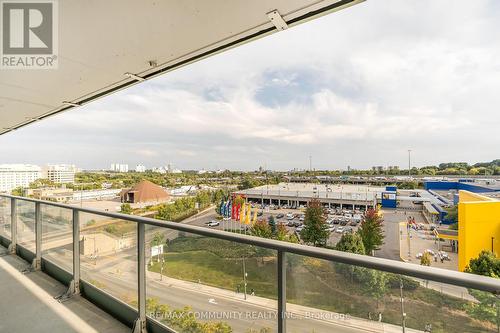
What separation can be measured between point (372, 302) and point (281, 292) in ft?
1.27

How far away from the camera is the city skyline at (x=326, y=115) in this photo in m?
12.7

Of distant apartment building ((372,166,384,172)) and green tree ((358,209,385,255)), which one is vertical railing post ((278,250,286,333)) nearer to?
green tree ((358,209,385,255))

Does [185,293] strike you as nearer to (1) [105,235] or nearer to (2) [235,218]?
(1) [105,235]

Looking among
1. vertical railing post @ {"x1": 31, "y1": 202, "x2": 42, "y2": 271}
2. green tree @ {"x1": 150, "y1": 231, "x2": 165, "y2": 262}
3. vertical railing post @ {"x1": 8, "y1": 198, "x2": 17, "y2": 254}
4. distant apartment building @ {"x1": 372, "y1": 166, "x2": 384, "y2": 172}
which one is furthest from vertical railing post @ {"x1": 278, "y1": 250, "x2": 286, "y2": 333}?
distant apartment building @ {"x1": 372, "y1": 166, "x2": 384, "y2": 172}

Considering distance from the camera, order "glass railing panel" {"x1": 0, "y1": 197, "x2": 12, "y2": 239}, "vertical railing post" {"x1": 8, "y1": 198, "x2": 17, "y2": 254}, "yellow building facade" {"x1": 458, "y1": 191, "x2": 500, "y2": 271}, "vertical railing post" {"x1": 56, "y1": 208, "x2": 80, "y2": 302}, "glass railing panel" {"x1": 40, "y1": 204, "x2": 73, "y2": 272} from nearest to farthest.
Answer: "vertical railing post" {"x1": 56, "y1": 208, "x2": 80, "y2": 302}, "glass railing panel" {"x1": 40, "y1": 204, "x2": 73, "y2": 272}, "vertical railing post" {"x1": 8, "y1": 198, "x2": 17, "y2": 254}, "glass railing panel" {"x1": 0, "y1": 197, "x2": 12, "y2": 239}, "yellow building facade" {"x1": 458, "y1": 191, "x2": 500, "y2": 271}

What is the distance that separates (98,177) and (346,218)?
21.5m

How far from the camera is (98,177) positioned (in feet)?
49.6

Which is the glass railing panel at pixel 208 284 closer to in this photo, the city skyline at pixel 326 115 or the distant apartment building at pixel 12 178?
the distant apartment building at pixel 12 178

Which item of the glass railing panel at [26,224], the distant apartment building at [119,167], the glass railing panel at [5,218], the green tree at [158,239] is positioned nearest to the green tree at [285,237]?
the green tree at [158,239]

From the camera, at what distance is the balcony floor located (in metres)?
1.66

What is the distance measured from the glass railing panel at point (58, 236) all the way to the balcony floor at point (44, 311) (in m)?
0.23

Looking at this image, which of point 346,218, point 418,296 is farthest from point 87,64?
point 346,218

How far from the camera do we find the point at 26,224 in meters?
2.98

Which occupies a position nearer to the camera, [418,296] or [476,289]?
[476,289]
